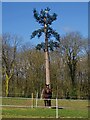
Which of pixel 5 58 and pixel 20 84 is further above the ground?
pixel 5 58

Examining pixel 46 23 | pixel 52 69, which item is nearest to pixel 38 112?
pixel 46 23

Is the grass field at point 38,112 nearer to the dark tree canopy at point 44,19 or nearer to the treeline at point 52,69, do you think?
the dark tree canopy at point 44,19

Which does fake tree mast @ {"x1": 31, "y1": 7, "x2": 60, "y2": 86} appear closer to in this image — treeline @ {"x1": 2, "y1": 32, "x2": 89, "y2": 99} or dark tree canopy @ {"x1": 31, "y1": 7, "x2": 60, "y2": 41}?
dark tree canopy @ {"x1": 31, "y1": 7, "x2": 60, "y2": 41}

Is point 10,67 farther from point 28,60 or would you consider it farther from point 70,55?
point 70,55

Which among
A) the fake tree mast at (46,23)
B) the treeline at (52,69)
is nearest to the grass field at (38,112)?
the fake tree mast at (46,23)

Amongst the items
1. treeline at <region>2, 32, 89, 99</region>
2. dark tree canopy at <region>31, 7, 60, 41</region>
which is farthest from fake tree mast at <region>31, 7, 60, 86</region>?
treeline at <region>2, 32, 89, 99</region>

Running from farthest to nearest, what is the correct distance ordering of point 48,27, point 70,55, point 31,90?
point 70,55
point 31,90
point 48,27

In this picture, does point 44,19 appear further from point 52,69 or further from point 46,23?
point 52,69

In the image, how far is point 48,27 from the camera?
23625 millimetres

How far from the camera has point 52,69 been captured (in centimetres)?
4534

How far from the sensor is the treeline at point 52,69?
44.1 meters

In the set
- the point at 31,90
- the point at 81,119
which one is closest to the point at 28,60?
the point at 31,90

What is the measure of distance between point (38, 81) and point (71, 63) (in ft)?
18.8

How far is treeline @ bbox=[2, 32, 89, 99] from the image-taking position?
145 ft
